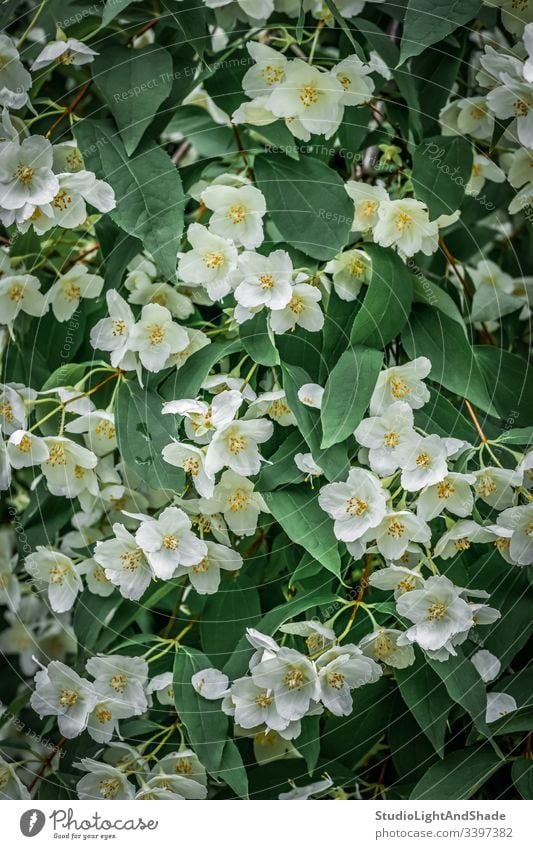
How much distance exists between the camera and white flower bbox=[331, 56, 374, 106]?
70 cm

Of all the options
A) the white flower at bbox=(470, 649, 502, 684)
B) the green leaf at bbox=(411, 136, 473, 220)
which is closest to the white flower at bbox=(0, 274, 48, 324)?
the green leaf at bbox=(411, 136, 473, 220)

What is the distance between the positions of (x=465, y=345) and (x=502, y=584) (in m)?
0.19

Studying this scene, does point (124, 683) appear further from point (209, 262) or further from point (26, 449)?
point (209, 262)

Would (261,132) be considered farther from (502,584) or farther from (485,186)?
(502,584)

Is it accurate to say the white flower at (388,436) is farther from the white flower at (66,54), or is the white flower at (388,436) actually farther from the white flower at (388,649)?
the white flower at (66,54)

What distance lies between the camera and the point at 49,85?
803 mm

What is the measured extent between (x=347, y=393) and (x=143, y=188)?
8.5 inches

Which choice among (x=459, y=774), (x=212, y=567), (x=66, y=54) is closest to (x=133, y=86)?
(x=66, y=54)

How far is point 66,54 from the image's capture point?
0.71 meters

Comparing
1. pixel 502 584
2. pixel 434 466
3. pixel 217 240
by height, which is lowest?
pixel 502 584

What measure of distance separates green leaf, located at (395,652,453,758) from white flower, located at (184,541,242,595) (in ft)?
0.50

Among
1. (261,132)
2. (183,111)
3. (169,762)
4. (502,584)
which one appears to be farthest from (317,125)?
(169,762)

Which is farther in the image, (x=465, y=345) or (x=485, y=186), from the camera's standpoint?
(x=485, y=186)

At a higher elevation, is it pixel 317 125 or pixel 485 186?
pixel 317 125
